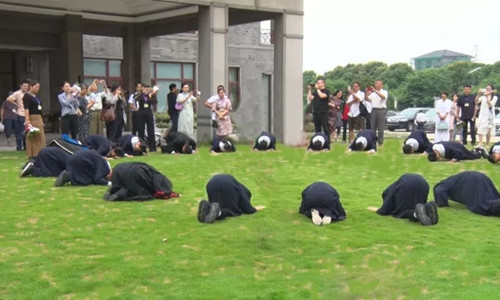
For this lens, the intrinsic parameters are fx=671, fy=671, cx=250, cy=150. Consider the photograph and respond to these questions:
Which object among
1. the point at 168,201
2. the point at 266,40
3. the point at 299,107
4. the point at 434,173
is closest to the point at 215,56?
the point at 299,107

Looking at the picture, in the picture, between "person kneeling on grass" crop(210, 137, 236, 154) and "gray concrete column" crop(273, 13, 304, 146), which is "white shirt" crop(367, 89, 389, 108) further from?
"person kneeling on grass" crop(210, 137, 236, 154)

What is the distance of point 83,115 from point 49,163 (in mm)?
4764

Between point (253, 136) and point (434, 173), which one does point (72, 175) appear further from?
point (253, 136)

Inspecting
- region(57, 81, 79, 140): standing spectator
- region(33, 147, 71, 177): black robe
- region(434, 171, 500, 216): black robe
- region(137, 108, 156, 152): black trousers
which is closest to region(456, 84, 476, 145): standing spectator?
region(137, 108, 156, 152): black trousers

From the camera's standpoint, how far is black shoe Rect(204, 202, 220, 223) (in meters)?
8.23

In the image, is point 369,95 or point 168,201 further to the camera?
point 369,95

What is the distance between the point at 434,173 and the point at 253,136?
32.2 ft

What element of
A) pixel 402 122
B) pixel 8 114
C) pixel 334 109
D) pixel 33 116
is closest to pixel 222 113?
pixel 334 109

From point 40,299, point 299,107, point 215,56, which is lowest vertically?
point 40,299

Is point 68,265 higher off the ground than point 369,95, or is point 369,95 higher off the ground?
point 369,95

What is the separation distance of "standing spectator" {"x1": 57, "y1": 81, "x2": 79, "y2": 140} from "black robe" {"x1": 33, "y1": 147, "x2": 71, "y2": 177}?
379 cm

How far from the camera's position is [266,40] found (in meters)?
31.4

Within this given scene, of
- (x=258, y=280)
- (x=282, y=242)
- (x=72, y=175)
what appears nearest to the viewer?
(x=258, y=280)

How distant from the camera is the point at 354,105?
20109 mm
